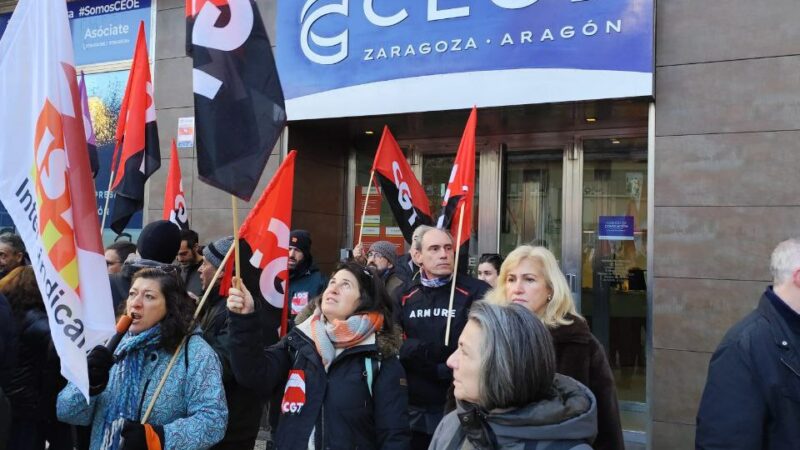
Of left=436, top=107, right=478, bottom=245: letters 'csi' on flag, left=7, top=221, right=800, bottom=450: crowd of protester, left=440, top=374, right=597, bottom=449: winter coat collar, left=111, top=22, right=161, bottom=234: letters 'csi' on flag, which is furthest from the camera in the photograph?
left=111, top=22, right=161, bottom=234: letters 'csi' on flag

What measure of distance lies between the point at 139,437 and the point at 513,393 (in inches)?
62.8

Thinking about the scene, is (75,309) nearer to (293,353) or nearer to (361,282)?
(293,353)

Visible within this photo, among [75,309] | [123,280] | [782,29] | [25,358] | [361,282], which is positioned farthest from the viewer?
[782,29]

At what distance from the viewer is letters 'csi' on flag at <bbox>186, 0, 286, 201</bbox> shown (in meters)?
2.97

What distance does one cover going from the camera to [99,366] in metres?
2.81

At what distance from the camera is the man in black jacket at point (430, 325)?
13.5 ft

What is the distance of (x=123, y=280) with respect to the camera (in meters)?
4.89

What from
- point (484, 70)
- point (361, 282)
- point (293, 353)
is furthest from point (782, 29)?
point (293, 353)

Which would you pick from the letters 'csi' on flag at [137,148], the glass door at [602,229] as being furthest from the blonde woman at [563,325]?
the glass door at [602,229]

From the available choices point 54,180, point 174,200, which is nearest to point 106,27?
point 174,200

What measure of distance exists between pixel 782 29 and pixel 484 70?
2699 millimetres

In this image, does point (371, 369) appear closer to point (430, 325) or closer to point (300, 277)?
point (430, 325)

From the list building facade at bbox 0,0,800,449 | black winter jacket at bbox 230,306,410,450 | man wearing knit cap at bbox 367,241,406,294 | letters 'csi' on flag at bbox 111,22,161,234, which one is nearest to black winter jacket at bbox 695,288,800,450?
black winter jacket at bbox 230,306,410,450

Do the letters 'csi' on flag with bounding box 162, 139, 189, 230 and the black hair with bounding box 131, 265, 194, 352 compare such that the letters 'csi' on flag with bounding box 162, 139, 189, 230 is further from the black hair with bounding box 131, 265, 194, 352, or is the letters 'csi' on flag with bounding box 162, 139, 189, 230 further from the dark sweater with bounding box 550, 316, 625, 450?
the dark sweater with bounding box 550, 316, 625, 450
